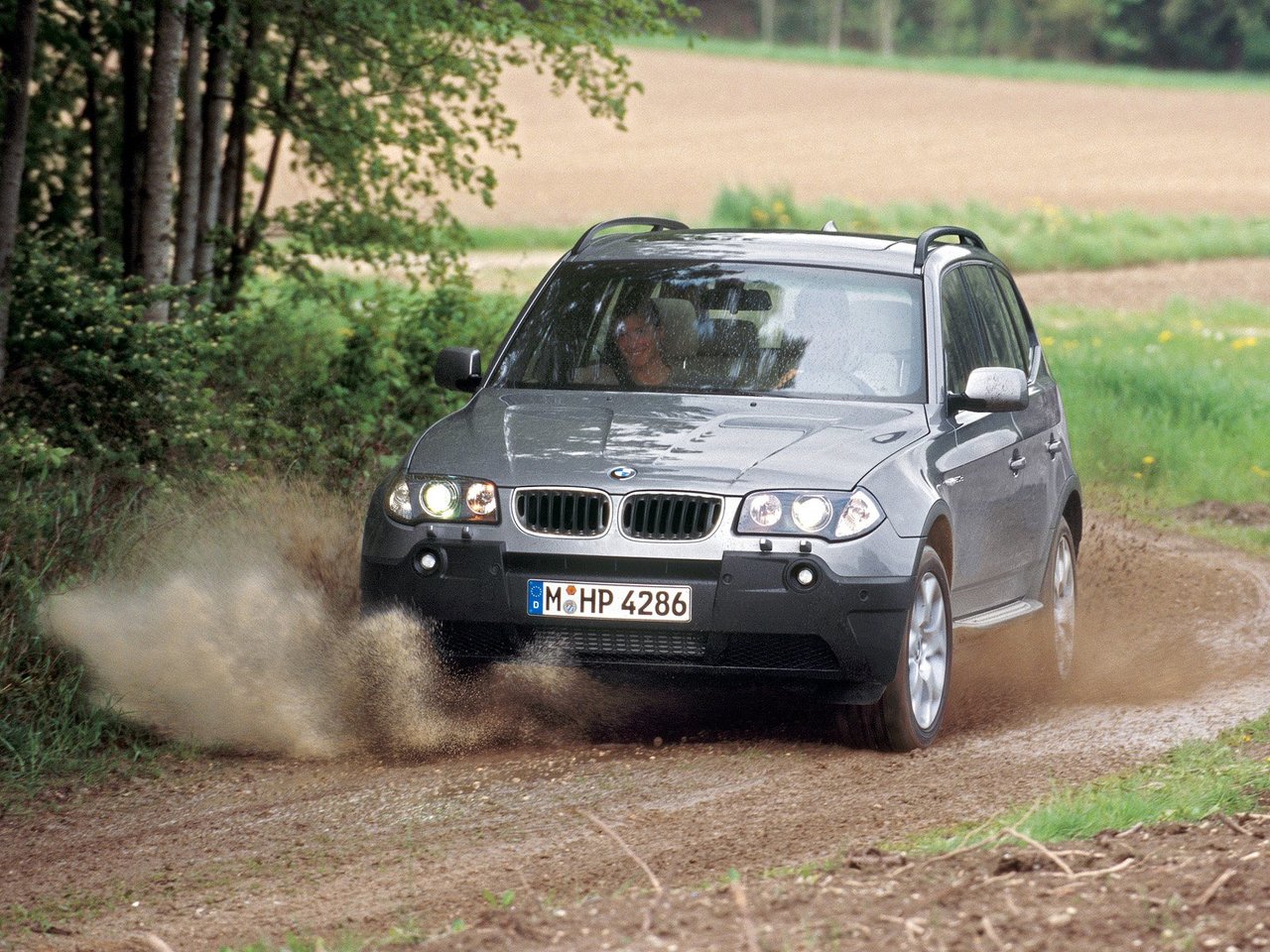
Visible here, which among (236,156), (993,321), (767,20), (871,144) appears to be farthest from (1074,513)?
(767,20)

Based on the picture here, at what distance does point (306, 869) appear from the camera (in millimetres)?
5469

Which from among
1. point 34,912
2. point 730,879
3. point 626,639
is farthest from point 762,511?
point 34,912

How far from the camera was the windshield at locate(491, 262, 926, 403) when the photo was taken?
24.3 ft

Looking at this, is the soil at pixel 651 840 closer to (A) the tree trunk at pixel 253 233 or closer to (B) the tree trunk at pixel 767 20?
(A) the tree trunk at pixel 253 233

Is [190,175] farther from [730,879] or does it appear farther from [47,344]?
[730,879]

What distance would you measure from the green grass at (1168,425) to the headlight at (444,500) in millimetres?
7055

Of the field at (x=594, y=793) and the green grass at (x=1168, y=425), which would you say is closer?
the field at (x=594, y=793)

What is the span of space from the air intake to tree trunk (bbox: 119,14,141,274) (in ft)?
22.7

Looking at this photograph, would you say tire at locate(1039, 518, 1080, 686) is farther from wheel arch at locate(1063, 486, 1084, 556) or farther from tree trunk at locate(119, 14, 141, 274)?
tree trunk at locate(119, 14, 141, 274)

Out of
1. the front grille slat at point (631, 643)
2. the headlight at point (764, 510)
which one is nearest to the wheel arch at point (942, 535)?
the headlight at point (764, 510)

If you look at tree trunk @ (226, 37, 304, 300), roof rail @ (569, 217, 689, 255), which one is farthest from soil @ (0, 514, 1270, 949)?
tree trunk @ (226, 37, 304, 300)

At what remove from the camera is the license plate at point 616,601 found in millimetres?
6371

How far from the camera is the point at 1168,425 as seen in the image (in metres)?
15.2

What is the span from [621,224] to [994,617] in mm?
2217
